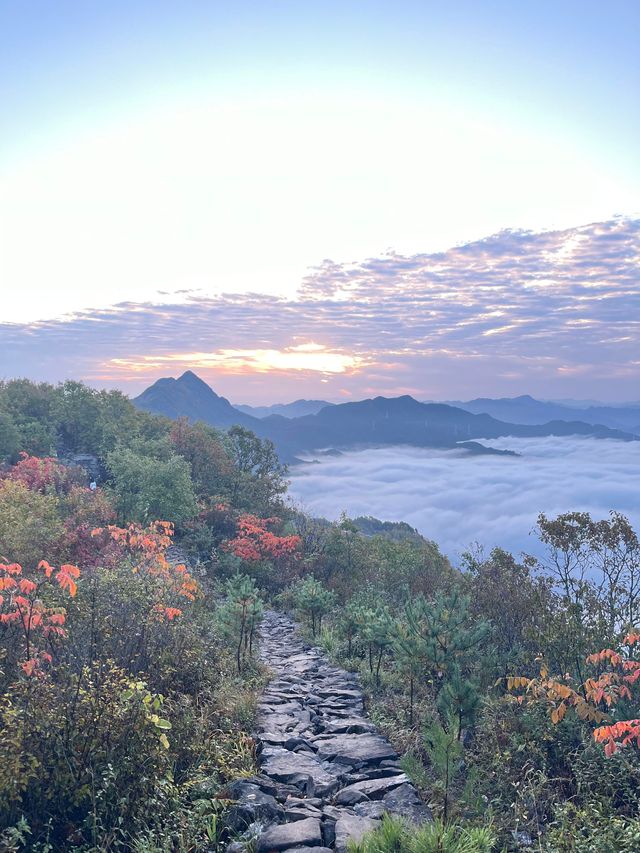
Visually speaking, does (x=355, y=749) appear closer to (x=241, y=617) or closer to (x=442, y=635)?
(x=442, y=635)

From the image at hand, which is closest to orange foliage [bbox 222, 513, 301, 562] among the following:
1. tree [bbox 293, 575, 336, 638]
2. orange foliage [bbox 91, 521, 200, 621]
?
tree [bbox 293, 575, 336, 638]

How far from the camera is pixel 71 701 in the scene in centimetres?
530

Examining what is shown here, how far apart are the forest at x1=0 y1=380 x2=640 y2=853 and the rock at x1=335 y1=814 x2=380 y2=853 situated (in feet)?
1.10

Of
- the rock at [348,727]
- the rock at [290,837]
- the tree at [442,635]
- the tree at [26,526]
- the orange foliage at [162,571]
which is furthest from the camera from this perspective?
the tree at [26,526]

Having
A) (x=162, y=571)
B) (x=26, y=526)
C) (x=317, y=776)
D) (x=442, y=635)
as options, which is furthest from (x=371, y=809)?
(x=26, y=526)

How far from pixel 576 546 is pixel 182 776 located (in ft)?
31.3

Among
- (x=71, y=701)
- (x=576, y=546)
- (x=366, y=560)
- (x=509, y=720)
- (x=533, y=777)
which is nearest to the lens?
(x=71, y=701)

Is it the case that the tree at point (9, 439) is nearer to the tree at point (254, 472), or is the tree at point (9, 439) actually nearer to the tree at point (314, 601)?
the tree at point (254, 472)

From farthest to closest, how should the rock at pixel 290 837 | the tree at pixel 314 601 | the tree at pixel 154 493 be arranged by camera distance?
the tree at pixel 154 493, the tree at pixel 314 601, the rock at pixel 290 837

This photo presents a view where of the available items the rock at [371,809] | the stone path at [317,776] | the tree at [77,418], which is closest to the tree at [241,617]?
the stone path at [317,776]

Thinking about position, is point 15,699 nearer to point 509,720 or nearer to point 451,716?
point 451,716

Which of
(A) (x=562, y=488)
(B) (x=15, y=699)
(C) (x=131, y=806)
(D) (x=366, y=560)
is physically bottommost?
(A) (x=562, y=488)

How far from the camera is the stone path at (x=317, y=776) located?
5.23 metres

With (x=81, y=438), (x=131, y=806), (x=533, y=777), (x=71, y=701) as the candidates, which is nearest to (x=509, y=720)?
(x=533, y=777)
